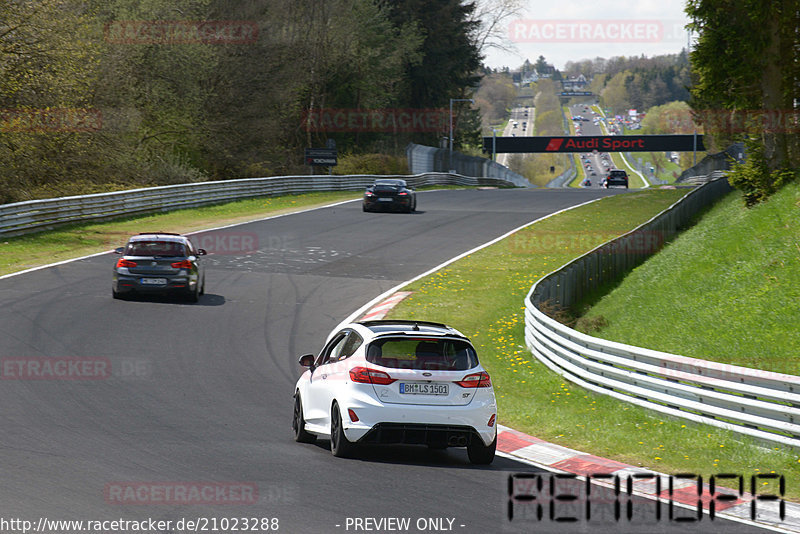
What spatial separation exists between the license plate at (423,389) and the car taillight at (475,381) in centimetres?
19

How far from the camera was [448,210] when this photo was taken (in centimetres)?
4453

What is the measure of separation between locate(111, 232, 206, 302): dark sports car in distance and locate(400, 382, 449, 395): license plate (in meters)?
12.8

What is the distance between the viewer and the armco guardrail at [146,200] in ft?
105

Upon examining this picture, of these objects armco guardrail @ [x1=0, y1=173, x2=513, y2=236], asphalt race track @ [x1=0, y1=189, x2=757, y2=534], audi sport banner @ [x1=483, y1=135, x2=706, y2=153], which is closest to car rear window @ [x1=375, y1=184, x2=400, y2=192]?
armco guardrail @ [x1=0, y1=173, x2=513, y2=236]

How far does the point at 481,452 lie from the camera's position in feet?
32.8

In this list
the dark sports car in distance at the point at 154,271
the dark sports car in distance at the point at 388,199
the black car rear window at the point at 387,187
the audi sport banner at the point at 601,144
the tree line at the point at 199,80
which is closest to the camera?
the dark sports car in distance at the point at 154,271

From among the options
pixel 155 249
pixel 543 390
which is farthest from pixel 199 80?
pixel 543 390

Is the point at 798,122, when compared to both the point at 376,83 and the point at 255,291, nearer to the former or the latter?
the point at 255,291

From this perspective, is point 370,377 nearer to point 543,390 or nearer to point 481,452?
point 481,452

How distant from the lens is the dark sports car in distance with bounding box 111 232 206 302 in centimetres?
2156

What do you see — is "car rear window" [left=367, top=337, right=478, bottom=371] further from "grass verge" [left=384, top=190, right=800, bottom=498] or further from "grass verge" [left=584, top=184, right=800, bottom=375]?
Result: "grass verge" [left=584, top=184, right=800, bottom=375]

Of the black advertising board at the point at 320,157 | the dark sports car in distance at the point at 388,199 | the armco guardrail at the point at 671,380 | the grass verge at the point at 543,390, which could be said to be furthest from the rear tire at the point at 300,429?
the black advertising board at the point at 320,157

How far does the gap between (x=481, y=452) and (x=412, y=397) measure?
94 cm

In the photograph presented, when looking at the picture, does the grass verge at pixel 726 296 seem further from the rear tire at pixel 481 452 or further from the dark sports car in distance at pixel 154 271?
the dark sports car in distance at pixel 154 271
